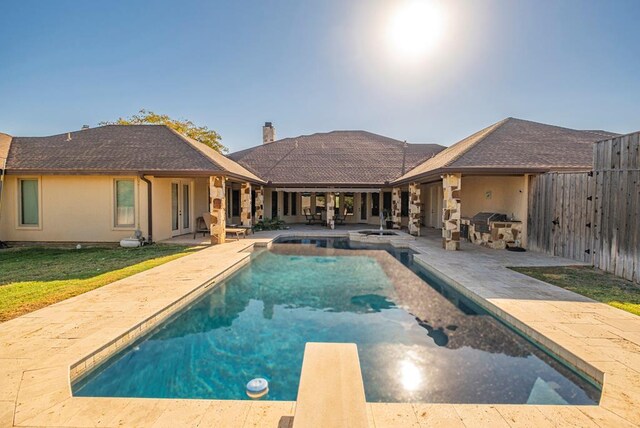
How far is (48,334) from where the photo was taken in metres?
4.43

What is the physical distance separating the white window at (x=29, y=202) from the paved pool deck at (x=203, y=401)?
9212 millimetres

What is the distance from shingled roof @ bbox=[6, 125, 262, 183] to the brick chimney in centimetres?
1260

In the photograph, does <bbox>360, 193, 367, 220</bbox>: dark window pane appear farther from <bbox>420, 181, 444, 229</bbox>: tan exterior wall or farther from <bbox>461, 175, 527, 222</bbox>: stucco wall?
<bbox>461, 175, 527, 222</bbox>: stucco wall

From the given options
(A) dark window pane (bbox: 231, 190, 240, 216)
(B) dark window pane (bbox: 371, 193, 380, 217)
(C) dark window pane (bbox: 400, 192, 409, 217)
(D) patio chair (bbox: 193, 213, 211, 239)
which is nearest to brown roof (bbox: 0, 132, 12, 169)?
(D) patio chair (bbox: 193, 213, 211, 239)

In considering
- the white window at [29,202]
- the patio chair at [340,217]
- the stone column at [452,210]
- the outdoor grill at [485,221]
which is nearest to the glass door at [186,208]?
the white window at [29,202]

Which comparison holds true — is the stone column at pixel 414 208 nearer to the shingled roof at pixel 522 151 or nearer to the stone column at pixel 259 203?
the shingled roof at pixel 522 151

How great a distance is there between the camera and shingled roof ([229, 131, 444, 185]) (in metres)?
20.8

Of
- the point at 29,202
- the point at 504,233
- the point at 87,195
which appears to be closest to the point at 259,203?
the point at 87,195

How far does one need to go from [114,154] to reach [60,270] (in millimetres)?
7277

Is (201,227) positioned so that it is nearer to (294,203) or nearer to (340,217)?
(294,203)

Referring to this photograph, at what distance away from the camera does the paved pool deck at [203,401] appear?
9.46 feet

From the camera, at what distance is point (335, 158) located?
23406 mm

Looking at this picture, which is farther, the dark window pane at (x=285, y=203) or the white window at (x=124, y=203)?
the dark window pane at (x=285, y=203)

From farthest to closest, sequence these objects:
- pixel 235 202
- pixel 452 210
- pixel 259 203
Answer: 1. pixel 235 202
2. pixel 259 203
3. pixel 452 210
